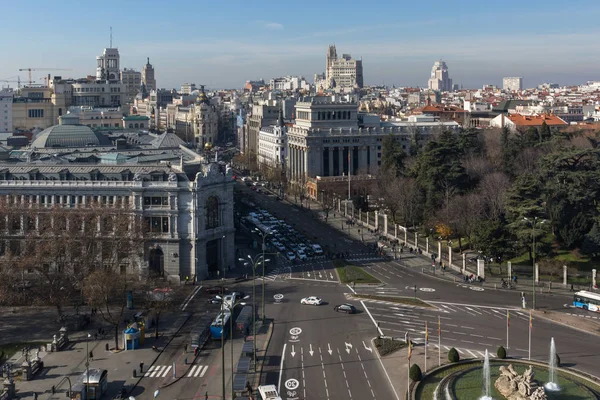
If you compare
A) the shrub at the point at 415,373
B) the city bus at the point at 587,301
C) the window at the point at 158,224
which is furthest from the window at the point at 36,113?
the shrub at the point at 415,373

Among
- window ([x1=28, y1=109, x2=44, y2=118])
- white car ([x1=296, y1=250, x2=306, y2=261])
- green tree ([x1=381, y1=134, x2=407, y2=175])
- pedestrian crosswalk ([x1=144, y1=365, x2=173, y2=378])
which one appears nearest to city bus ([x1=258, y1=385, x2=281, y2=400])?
pedestrian crosswalk ([x1=144, y1=365, x2=173, y2=378])

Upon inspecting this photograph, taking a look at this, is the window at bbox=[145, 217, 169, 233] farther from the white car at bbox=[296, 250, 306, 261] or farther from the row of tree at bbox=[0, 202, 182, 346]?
the white car at bbox=[296, 250, 306, 261]

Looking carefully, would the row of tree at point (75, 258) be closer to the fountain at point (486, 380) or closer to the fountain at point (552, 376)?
the fountain at point (486, 380)

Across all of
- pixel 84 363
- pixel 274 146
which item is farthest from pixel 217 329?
pixel 274 146

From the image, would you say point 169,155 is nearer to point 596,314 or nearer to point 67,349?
point 67,349

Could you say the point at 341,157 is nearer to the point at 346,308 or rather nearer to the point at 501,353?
the point at 346,308

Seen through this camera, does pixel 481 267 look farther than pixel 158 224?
Yes
